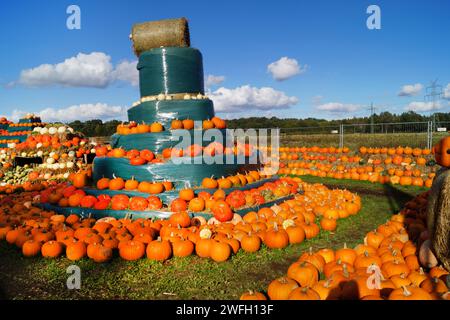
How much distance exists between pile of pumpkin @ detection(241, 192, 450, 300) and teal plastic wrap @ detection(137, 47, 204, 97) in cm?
667

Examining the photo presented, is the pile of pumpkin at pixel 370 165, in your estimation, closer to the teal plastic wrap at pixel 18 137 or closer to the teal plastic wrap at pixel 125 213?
the teal plastic wrap at pixel 125 213

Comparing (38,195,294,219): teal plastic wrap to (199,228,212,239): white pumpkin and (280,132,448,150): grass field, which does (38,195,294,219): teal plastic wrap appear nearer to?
(199,228,212,239): white pumpkin

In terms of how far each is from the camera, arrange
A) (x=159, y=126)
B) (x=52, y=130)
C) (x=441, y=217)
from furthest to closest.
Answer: (x=52, y=130) → (x=159, y=126) → (x=441, y=217)

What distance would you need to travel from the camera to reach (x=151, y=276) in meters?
4.51

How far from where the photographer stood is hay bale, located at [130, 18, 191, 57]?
938cm

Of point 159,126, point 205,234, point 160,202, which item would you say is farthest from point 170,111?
point 205,234

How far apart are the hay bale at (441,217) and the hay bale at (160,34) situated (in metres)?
7.79

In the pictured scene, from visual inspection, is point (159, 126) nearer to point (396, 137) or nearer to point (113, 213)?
point (113, 213)

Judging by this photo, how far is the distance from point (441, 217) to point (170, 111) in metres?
7.08

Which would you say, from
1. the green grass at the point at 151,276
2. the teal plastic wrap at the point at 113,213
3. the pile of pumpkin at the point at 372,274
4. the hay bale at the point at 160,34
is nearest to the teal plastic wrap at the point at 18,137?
the hay bale at the point at 160,34

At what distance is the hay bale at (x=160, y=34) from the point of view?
9.38 m
